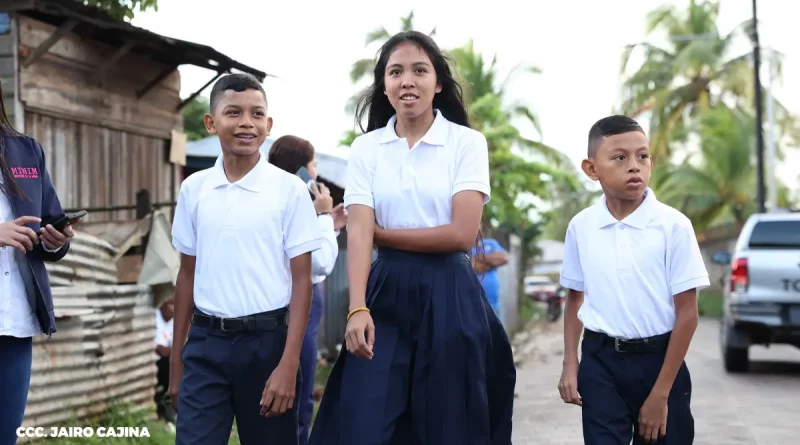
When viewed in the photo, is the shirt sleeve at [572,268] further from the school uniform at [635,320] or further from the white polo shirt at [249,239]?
the white polo shirt at [249,239]

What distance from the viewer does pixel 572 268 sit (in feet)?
15.0

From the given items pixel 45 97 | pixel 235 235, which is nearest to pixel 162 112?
pixel 45 97

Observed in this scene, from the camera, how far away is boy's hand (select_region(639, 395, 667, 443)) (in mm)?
4156

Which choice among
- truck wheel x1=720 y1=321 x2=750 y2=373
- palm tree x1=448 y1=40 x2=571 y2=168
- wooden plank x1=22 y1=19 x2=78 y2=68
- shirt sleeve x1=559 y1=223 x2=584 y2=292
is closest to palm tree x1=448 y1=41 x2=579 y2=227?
palm tree x1=448 y1=40 x2=571 y2=168

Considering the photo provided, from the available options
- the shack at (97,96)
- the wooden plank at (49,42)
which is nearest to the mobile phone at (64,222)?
the shack at (97,96)

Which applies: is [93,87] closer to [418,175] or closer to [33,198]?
[33,198]

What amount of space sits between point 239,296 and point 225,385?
13.4 inches

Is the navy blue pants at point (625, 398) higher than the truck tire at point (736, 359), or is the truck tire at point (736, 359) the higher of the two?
the navy blue pants at point (625, 398)

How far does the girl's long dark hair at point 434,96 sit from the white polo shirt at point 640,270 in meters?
0.50

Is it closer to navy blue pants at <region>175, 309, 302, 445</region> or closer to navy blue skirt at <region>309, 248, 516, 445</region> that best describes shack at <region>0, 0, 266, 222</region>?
navy blue pants at <region>175, 309, 302, 445</region>

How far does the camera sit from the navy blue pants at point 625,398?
4.23 meters

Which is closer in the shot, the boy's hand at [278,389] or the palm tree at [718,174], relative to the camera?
the boy's hand at [278,389]

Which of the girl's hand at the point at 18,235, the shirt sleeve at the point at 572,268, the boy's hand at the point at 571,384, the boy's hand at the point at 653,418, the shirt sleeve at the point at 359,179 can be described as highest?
the shirt sleeve at the point at 359,179

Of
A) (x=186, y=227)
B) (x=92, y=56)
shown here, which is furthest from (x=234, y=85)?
(x=92, y=56)
